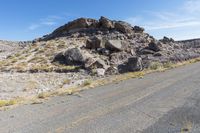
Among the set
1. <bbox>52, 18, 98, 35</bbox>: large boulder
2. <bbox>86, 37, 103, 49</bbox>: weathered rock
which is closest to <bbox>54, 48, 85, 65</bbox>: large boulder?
<bbox>86, 37, 103, 49</bbox>: weathered rock

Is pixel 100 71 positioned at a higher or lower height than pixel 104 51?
lower

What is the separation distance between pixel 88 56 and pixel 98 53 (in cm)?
326

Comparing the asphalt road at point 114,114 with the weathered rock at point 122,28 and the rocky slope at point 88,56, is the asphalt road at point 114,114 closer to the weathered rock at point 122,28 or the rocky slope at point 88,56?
the rocky slope at point 88,56

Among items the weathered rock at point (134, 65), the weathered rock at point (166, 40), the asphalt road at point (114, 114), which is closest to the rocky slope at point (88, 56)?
the weathered rock at point (134, 65)

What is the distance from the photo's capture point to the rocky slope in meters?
30.0

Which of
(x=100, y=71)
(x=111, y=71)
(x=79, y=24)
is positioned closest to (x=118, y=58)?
(x=111, y=71)

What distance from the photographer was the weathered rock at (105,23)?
55.0 meters

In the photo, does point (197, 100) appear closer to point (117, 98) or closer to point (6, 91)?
point (117, 98)

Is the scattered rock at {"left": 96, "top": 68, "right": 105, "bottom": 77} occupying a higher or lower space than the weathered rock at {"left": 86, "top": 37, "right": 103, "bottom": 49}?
lower

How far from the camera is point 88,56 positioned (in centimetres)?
3769

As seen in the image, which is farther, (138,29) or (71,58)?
(138,29)

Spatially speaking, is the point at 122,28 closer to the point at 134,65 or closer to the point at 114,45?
the point at 114,45

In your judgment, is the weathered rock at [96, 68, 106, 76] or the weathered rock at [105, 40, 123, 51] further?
the weathered rock at [105, 40, 123, 51]

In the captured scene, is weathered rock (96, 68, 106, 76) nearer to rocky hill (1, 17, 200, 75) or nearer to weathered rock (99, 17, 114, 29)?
rocky hill (1, 17, 200, 75)
